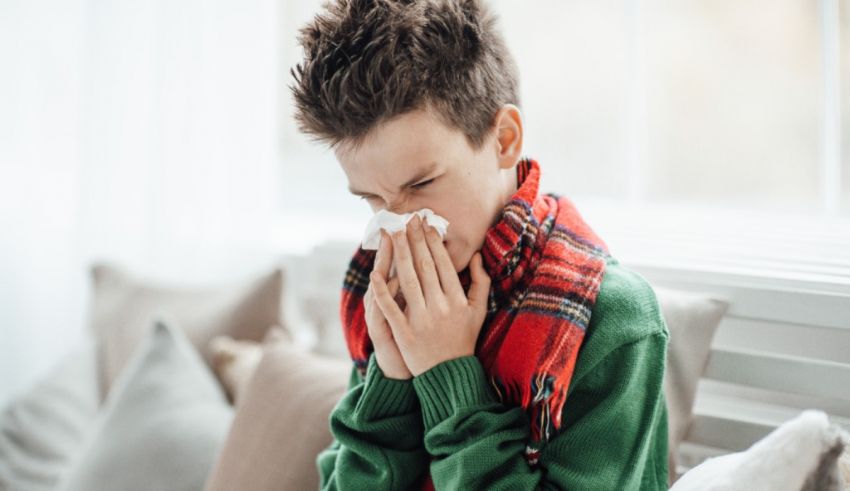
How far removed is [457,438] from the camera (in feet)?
3.37

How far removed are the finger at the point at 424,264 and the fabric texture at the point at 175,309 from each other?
888 millimetres

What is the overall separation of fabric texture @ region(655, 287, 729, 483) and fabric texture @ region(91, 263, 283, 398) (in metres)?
0.94

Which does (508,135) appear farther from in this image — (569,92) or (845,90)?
(569,92)

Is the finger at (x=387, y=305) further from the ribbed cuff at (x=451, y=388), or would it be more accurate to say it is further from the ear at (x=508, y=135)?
the ear at (x=508, y=135)

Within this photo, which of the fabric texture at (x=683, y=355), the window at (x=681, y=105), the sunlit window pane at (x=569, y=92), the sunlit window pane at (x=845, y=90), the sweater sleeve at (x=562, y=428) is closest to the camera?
the sweater sleeve at (x=562, y=428)

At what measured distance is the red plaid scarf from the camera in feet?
3.26

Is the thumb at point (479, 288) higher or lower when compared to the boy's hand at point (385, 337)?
higher

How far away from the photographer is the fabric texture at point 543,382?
3.26 ft

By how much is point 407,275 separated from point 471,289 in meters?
0.09

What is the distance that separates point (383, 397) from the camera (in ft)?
3.71

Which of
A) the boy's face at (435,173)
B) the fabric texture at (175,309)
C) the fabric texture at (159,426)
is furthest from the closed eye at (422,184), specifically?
the fabric texture at (175,309)

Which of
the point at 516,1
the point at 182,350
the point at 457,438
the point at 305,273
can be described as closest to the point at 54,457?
the point at 182,350

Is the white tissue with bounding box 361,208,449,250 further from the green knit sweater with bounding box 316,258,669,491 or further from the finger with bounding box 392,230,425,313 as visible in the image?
the green knit sweater with bounding box 316,258,669,491

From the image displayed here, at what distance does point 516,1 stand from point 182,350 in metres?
1.29
